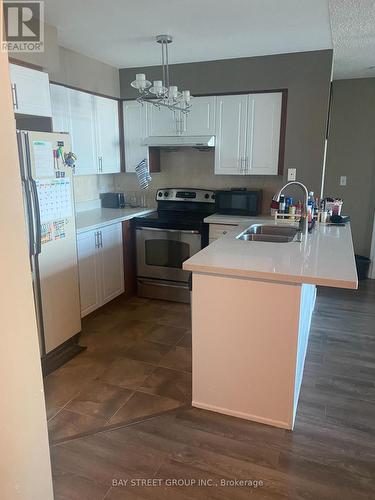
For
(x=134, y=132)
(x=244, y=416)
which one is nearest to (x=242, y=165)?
(x=134, y=132)

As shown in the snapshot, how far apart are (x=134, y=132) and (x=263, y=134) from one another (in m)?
1.43

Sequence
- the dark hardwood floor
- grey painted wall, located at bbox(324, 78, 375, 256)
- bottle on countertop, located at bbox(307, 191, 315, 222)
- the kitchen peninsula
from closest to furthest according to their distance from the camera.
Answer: the dark hardwood floor, the kitchen peninsula, bottle on countertop, located at bbox(307, 191, 315, 222), grey painted wall, located at bbox(324, 78, 375, 256)

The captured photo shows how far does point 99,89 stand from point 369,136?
3221 mm

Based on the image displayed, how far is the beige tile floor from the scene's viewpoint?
2.21 metres

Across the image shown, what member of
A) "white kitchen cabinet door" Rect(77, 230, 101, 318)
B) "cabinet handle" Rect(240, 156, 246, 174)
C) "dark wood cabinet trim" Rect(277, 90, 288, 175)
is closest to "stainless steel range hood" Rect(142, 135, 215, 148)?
"cabinet handle" Rect(240, 156, 246, 174)

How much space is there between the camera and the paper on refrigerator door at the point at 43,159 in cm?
239

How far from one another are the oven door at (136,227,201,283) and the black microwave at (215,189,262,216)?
1.53 ft

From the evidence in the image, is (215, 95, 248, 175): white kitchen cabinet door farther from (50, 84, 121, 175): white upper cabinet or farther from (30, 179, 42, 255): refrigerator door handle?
(30, 179, 42, 255): refrigerator door handle

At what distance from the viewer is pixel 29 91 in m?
2.60

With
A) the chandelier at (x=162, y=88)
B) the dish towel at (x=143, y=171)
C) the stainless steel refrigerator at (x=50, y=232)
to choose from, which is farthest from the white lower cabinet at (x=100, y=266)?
the chandelier at (x=162, y=88)

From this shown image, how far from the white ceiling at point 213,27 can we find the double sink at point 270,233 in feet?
4.91

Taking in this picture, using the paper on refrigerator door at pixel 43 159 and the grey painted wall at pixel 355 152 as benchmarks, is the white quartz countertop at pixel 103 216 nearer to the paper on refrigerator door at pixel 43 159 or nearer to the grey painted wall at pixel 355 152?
the paper on refrigerator door at pixel 43 159

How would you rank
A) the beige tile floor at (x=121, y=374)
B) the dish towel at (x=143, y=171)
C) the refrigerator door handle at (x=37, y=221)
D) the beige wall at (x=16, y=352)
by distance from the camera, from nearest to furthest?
the beige wall at (x=16, y=352) → the beige tile floor at (x=121, y=374) → the refrigerator door handle at (x=37, y=221) → the dish towel at (x=143, y=171)

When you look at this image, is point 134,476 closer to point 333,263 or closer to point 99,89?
point 333,263
